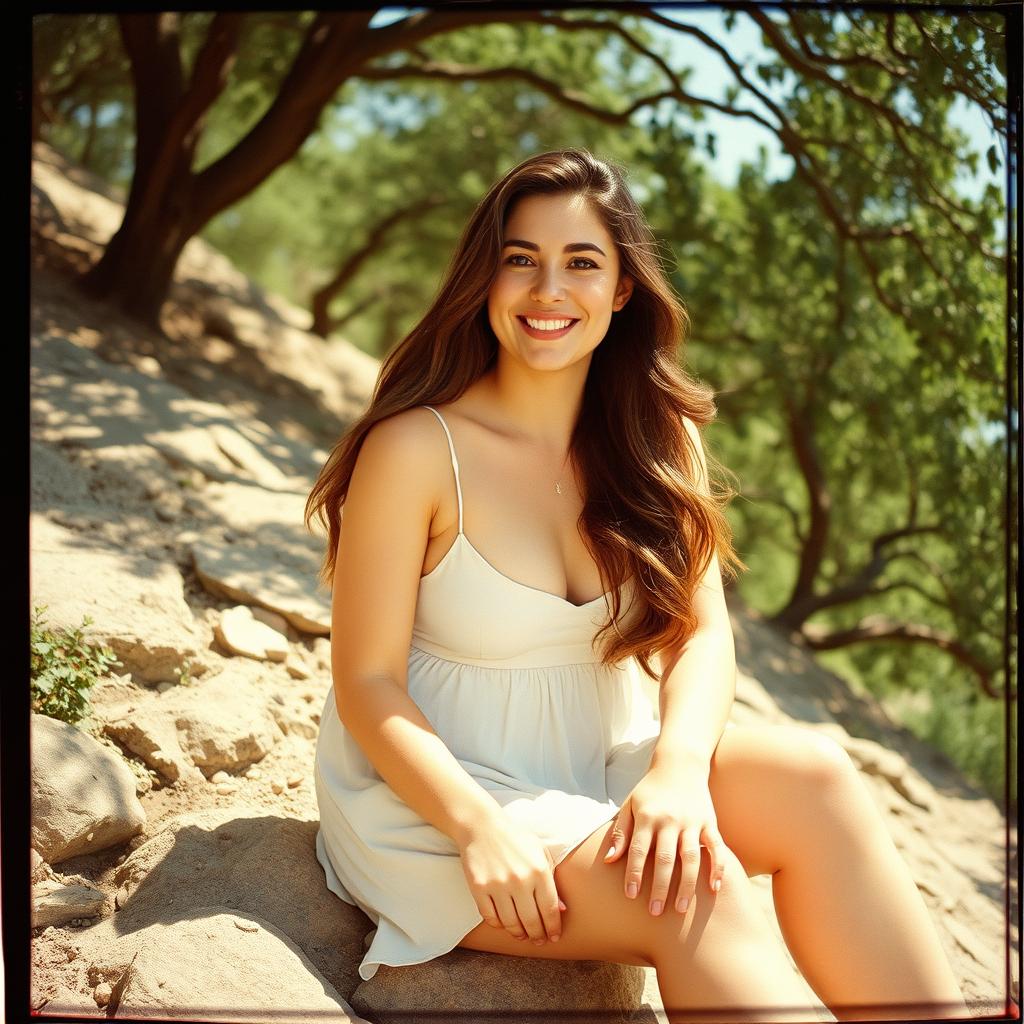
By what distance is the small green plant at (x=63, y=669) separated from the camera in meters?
2.86

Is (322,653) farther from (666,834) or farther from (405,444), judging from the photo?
(666,834)

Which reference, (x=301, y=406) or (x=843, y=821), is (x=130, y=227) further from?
(x=843, y=821)

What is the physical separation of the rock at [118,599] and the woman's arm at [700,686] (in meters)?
1.49

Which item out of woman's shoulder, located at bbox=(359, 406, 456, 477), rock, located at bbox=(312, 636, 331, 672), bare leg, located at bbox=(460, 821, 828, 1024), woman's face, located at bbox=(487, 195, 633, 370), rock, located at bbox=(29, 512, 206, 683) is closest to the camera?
bare leg, located at bbox=(460, 821, 828, 1024)

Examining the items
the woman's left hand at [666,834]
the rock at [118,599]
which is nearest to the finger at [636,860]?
the woman's left hand at [666,834]

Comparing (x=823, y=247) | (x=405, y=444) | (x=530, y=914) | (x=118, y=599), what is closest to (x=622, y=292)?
(x=405, y=444)

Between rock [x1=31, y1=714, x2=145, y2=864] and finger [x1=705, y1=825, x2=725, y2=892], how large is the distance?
138 centimetres

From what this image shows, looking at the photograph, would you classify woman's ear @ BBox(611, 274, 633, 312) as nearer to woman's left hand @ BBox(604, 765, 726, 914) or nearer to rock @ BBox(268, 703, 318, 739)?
woman's left hand @ BBox(604, 765, 726, 914)

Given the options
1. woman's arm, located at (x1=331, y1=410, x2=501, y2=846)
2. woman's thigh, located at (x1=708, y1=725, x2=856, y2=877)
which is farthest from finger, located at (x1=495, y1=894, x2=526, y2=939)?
woman's thigh, located at (x1=708, y1=725, x2=856, y2=877)

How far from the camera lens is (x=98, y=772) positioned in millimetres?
2656

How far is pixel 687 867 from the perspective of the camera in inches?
77.6

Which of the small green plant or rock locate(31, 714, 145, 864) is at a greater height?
the small green plant

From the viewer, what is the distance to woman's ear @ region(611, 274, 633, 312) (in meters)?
2.63

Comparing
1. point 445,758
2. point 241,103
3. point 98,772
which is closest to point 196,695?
point 98,772
